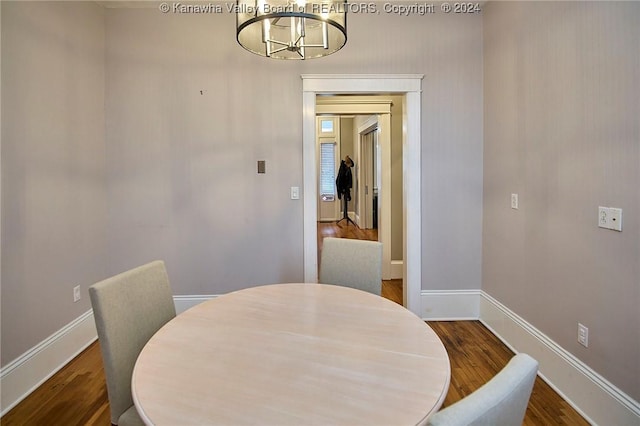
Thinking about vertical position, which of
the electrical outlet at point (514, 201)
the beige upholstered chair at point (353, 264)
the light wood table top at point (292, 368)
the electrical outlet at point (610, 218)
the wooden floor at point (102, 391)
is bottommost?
the wooden floor at point (102, 391)

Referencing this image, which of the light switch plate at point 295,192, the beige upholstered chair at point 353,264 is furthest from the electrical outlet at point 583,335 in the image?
the light switch plate at point 295,192

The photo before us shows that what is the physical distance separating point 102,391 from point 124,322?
1.07 meters

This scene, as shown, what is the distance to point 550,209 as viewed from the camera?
214 centimetres

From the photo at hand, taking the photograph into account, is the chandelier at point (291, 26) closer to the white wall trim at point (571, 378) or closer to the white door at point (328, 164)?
the white wall trim at point (571, 378)

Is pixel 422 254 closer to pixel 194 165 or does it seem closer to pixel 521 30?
pixel 521 30

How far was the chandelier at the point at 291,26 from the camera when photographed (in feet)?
4.43

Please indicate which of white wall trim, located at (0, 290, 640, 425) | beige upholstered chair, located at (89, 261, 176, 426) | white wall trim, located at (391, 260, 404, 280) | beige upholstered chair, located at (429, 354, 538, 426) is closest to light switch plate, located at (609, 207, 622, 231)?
white wall trim, located at (0, 290, 640, 425)

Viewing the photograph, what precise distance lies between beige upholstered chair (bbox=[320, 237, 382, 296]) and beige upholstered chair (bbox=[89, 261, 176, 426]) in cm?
96

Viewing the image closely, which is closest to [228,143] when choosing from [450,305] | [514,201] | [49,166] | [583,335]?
[49,166]

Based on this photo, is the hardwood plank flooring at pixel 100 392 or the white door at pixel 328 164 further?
the white door at pixel 328 164

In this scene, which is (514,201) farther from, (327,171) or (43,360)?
(327,171)

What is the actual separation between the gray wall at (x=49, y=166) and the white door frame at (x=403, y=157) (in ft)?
5.49

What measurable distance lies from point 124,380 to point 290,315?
2.18ft

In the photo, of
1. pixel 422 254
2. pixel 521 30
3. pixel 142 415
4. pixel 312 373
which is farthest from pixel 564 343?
pixel 142 415
